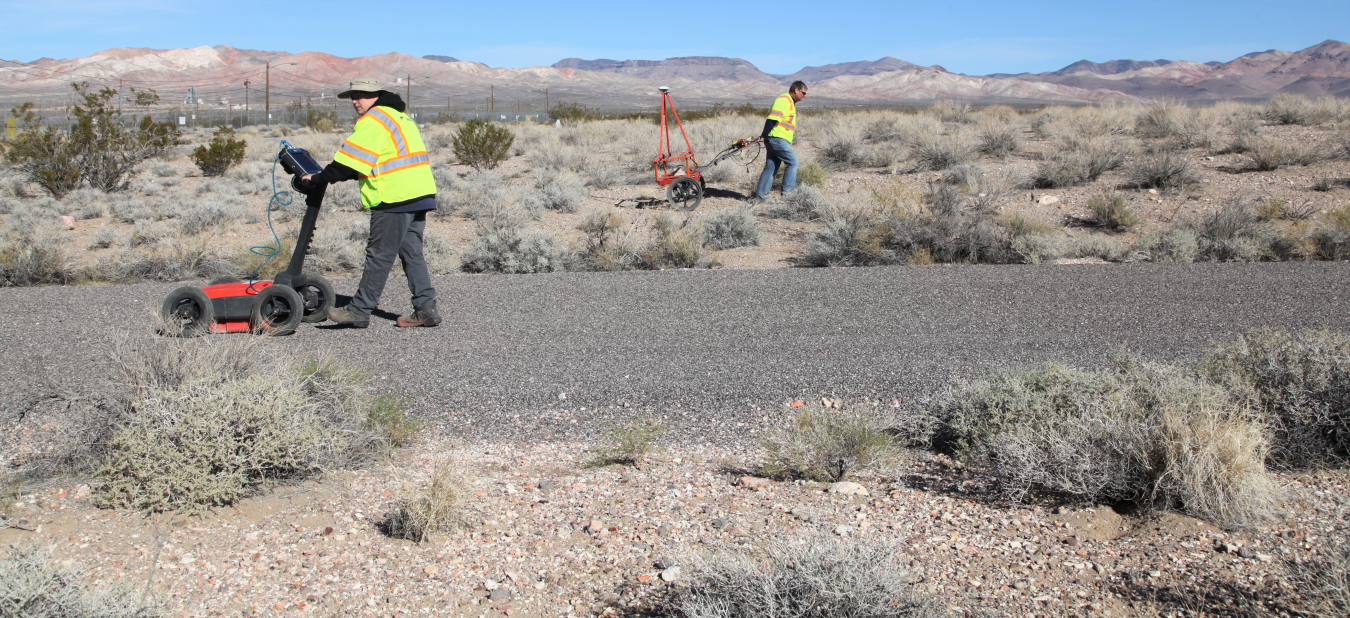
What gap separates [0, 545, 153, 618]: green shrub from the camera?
2.28 metres

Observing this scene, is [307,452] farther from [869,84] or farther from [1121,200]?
[869,84]

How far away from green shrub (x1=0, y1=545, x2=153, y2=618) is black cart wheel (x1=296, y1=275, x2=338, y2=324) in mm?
4546

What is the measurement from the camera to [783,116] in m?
13.5

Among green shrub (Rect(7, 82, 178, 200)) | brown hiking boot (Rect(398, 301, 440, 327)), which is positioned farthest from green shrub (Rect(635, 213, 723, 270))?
green shrub (Rect(7, 82, 178, 200))

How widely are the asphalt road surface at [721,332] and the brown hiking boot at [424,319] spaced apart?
67 mm

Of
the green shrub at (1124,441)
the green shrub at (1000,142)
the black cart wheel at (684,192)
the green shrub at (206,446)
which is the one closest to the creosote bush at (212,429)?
the green shrub at (206,446)

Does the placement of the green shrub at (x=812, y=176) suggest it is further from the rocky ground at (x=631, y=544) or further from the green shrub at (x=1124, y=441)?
the rocky ground at (x=631, y=544)

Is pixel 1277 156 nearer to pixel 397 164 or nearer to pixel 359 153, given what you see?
pixel 397 164

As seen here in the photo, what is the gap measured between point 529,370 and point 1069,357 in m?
3.60

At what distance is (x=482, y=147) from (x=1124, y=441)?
19.6 meters

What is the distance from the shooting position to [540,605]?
114 inches

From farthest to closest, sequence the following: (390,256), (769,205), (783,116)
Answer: (769,205) → (783,116) → (390,256)

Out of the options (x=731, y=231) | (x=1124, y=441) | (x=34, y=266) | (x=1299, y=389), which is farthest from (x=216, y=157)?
(x=1299, y=389)

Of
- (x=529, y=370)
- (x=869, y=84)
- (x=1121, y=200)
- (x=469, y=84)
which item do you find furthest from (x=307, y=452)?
(x=869, y=84)
